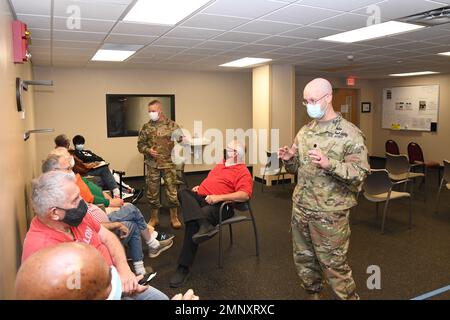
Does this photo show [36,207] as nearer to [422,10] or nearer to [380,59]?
[422,10]

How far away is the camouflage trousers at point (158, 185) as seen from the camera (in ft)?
14.5

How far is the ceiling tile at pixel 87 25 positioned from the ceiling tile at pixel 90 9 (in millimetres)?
143

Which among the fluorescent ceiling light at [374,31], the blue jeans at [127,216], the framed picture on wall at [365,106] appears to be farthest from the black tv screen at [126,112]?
the framed picture on wall at [365,106]

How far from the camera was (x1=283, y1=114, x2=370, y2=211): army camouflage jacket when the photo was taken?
2.14m

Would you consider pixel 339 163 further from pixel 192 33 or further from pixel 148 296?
pixel 192 33

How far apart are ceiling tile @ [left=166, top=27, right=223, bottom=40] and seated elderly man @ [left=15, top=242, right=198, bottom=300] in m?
3.07

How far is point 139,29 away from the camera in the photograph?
3.71 metres

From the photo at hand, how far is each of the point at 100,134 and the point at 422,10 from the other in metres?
5.93

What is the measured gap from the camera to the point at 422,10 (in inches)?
122

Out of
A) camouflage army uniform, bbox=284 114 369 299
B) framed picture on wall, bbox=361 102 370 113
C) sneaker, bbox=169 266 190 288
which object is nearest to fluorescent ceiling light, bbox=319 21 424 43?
camouflage army uniform, bbox=284 114 369 299

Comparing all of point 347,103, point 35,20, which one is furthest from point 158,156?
point 347,103

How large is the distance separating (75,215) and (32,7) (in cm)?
203

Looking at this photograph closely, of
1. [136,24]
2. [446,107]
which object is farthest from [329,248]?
[446,107]

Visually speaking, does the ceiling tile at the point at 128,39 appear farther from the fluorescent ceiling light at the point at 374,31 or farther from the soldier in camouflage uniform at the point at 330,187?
the soldier in camouflage uniform at the point at 330,187
